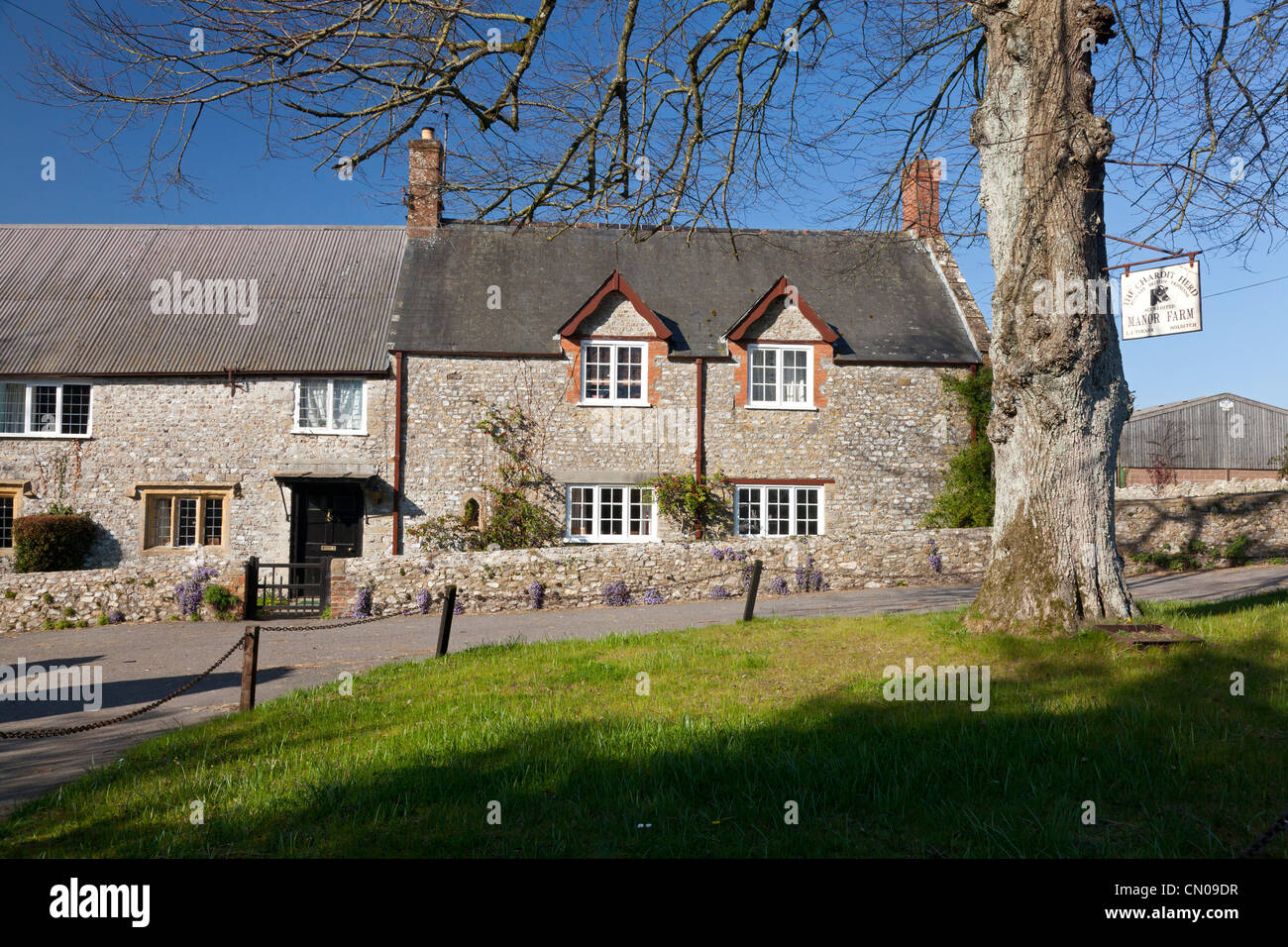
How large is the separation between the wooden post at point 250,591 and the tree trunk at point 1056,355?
12986mm

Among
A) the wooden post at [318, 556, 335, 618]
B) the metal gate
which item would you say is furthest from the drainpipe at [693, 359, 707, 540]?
the metal gate

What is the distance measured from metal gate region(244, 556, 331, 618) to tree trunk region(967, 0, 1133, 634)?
12.4 m

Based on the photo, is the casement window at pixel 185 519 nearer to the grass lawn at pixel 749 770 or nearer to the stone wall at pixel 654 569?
the stone wall at pixel 654 569

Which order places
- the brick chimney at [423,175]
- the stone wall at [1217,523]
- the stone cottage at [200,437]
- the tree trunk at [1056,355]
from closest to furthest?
A: 1. the tree trunk at [1056,355]
2. the stone wall at [1217,523]
3. the stone cottage at [200,437]
4. the brick chimney at [423,175]

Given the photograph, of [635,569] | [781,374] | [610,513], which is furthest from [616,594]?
[781,374]

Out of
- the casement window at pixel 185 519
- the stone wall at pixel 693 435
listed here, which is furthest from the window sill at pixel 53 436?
the stone wall at pixel 693 435

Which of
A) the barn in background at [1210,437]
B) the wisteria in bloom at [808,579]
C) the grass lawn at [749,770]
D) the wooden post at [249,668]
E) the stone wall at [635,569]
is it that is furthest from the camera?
the barn in background at [1210,437]

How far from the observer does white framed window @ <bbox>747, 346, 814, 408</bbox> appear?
20453mm

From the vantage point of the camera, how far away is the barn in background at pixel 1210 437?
42.3 m

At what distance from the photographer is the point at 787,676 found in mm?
7328

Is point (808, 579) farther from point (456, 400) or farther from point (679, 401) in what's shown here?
point (456, 400)

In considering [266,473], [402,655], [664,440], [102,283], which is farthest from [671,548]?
[102,283]
